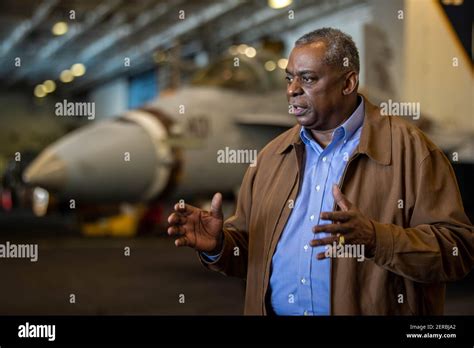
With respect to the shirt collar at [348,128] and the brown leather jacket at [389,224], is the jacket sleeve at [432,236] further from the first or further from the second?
the shirt collar at [348,128]

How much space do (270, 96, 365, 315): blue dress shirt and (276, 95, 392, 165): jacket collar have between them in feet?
0.08

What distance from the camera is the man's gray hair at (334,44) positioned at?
4.72 feet

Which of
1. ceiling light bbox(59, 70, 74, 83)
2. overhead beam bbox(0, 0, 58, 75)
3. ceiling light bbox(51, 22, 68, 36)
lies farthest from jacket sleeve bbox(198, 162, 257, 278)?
ceiling light bbox(59, 70, 74, 83)

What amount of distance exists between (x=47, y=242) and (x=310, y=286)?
6.82m

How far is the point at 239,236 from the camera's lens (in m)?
1.62

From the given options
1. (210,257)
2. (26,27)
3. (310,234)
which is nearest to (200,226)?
(210,257)

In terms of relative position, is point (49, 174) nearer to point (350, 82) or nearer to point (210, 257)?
point (210, 257)

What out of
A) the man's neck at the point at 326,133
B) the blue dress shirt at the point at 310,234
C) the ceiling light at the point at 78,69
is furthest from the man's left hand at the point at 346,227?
the ceiling light at the point at 78,69

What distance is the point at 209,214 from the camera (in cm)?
150

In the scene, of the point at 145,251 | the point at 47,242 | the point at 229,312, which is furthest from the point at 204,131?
the point at 47,242

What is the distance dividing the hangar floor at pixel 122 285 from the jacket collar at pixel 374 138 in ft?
6.11

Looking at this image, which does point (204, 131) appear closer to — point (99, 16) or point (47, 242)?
point (47, 242)

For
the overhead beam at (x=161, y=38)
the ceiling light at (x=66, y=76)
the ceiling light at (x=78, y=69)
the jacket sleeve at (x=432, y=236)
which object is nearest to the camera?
the jacket sleeve at (x=432, y=236)

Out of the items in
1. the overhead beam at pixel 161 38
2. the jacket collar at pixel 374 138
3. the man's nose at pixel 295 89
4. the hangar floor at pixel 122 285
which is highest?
the overhead beam at pixel 161 38
